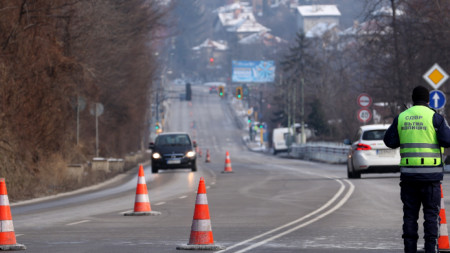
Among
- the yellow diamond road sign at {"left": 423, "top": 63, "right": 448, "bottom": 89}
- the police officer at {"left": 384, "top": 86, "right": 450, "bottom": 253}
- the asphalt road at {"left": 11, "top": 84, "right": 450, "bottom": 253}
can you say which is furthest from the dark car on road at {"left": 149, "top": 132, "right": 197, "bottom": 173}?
the police officer at {"left": 384, "top": 86, "right": 450, "bottom": 253}

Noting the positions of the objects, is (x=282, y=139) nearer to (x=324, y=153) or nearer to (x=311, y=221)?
(x=324, y=153)

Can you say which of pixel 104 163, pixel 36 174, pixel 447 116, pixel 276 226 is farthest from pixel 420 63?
pixel 276 226

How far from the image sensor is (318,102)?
112m

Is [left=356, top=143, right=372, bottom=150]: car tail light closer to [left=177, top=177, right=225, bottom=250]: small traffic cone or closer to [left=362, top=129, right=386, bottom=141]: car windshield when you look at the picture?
[left=362, top=129, right=386, bottom=141]: car windshield

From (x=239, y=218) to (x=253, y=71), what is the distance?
12415 cm

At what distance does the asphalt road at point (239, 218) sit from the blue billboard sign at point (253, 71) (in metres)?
109

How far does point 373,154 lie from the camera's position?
31547 millimetres

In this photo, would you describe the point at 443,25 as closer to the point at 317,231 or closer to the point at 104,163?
the point at 104,163

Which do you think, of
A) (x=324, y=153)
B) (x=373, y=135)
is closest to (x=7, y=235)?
(x=373, y=135)

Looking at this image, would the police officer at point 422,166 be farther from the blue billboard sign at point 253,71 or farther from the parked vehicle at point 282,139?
the blue billboard sign at point 253,71

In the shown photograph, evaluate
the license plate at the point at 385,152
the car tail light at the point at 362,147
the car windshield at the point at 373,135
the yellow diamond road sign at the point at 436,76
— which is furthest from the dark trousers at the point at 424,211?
the yellow diamond road sign at the point at 436,76

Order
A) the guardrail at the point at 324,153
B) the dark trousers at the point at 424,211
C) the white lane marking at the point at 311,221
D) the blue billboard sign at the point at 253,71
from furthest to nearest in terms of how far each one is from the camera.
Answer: the blue billboard sign at the point at 253,71, the guardrail at the point at 324,153, the white lane marking at the point at 311,221, the dark trousers at the point at 424,211

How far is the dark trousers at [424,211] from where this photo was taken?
1154 cm

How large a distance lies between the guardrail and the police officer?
146 ft
